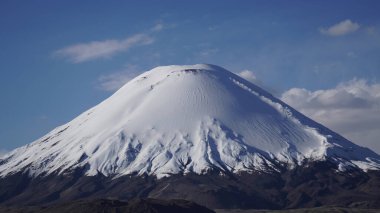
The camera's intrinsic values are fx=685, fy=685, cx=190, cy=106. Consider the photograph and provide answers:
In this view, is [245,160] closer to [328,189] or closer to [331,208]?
[328,189]

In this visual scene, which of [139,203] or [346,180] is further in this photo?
[346,180]

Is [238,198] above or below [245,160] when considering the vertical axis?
below

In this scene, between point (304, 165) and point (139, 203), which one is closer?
point (139, 203)

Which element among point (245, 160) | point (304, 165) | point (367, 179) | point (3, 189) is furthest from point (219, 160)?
point (3, 189)

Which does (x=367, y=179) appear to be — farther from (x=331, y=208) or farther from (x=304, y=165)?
(x=331, y=208)

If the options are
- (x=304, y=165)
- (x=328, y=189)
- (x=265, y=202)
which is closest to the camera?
(x=265, y=202)

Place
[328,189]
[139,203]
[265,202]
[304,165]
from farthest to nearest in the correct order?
[304,165]
[328,189]
[265,202]
[139,203]

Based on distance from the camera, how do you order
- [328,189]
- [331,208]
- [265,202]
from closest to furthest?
[331,208]
[265,202]
[328,189]

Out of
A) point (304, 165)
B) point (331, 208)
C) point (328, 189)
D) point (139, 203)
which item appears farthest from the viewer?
point (304, 165)

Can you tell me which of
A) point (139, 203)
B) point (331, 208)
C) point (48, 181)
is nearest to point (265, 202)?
point (331, 208)
